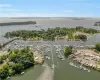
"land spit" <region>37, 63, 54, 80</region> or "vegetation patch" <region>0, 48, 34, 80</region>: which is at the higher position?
"vegetation patch" <region>0, 48, 34, 80</region>

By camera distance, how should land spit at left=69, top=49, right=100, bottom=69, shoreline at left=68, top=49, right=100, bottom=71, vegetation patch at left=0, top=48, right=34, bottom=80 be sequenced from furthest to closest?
land spit at left=69, top=49, right=100, bottom=69 → shoreline at left=68, top=49, right=100, bottom=71 → vegetation patch at left=0, top=48, right=34, bottom=80

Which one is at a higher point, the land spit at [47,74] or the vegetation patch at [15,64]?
the vegetation patch at [15,64]

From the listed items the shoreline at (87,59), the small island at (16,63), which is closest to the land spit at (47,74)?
the small island at (16,63)

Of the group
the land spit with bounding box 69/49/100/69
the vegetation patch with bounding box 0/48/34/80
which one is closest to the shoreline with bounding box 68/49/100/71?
the land spit with bounding box 69/49/100/69

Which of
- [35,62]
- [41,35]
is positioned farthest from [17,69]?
[41,35]

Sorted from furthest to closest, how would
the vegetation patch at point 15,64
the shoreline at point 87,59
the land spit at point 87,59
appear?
the land spit at point 87,59 → the shoreline at point 87,59 → the vegetation patch at point 15,64

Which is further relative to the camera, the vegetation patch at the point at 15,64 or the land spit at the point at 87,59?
the land spit at the point at 87,59

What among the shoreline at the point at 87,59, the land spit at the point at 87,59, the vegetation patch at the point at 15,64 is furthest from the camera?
the land spit at the point at 87,59

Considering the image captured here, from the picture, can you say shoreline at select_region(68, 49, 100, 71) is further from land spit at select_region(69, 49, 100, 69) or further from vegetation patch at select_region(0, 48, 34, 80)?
vegetation patch at select_region(0, 48, 34, 80)

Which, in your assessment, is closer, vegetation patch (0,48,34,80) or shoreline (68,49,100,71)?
vegetation patch (0,48,34,80)

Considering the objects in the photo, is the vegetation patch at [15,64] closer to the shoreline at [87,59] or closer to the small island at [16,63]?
the small island at [16,63]

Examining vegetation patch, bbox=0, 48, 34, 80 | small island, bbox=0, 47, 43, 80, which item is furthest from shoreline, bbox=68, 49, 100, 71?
vegetation patch, bbox=0, 48, 34, 80

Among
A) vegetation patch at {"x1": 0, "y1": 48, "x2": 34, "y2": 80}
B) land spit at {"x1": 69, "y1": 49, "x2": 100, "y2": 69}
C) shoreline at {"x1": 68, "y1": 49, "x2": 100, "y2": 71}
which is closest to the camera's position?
vegetation patch at {"x1": 0, "y1": 48, "x2": 34, "y2": 80}
